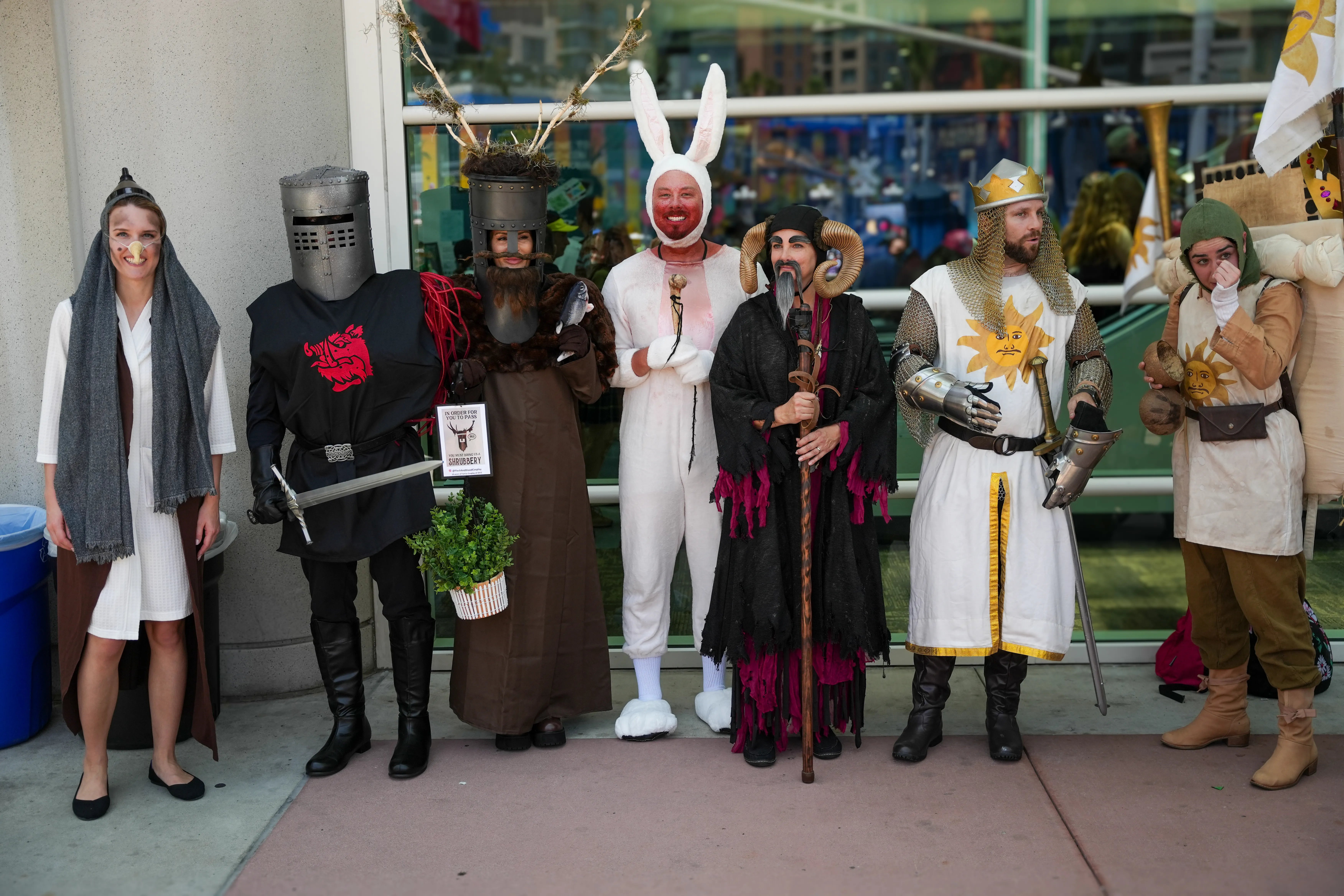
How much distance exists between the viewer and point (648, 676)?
4.02 meters

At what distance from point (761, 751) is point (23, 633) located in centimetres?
243

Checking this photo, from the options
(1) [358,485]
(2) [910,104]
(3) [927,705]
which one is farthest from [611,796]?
(2) [910,104]

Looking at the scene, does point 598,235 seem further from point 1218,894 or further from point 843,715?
point 1218,894

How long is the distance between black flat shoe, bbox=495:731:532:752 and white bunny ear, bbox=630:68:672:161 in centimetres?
195

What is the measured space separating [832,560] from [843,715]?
530 mm

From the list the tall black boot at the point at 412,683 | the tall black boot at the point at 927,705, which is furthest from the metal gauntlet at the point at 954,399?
the tall black boot at the point at 412,683

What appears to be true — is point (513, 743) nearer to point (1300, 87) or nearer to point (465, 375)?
point (465, 375)

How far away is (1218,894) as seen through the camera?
2.92 m

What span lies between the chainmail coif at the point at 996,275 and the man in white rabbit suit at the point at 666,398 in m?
0.75

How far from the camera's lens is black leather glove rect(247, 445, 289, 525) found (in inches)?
137

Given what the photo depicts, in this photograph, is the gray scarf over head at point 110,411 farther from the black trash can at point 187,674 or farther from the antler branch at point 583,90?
the antler branch at point 583,90

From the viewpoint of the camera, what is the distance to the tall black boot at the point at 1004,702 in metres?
3.75

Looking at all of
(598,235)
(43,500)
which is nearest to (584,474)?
(598,235)

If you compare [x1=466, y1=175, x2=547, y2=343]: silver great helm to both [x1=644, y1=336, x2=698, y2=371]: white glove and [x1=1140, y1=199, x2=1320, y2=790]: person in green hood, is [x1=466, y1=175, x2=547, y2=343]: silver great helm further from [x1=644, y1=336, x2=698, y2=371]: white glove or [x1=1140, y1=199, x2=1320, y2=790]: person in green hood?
[x1=1140, y1=199, x2=1320, y2=790]: person in green hood
